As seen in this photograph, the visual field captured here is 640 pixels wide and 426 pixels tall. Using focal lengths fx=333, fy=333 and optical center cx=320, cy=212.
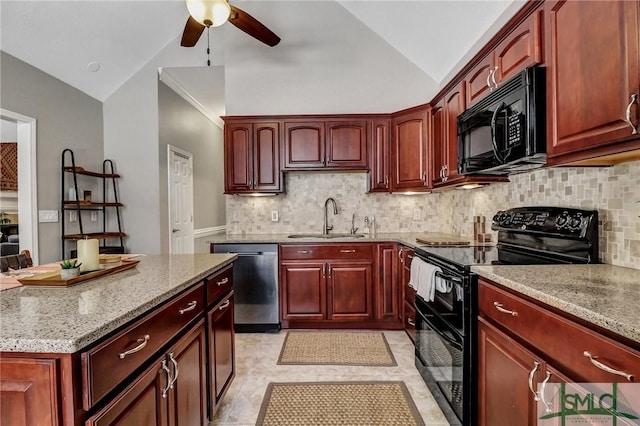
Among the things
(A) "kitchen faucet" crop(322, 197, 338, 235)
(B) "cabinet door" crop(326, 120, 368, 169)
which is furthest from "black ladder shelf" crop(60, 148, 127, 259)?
(B) "cabinet door" crop(326, 120, 368, 169)

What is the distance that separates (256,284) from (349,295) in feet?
2.97

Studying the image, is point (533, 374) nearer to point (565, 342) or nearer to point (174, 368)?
point (565, 342)

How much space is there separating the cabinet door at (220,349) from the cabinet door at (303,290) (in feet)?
3.87

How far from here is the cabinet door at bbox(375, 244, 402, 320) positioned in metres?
3.21

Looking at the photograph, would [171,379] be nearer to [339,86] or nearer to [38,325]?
[38,325]

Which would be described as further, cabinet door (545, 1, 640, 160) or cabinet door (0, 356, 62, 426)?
Answer: cabinet door (545, 1, 640, 160)

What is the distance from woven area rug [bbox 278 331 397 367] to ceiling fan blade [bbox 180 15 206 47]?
2.66 metres

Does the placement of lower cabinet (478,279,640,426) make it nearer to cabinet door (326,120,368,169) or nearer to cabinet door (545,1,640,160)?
cabinet door (545,1,640,160)

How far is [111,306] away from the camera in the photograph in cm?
104

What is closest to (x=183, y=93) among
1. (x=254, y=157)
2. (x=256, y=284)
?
(x=254, y=157)

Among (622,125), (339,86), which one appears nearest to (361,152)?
(339,86)

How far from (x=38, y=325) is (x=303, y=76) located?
11.1 feet

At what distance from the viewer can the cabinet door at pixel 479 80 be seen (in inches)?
81.0

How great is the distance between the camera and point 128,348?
3.24 ft
